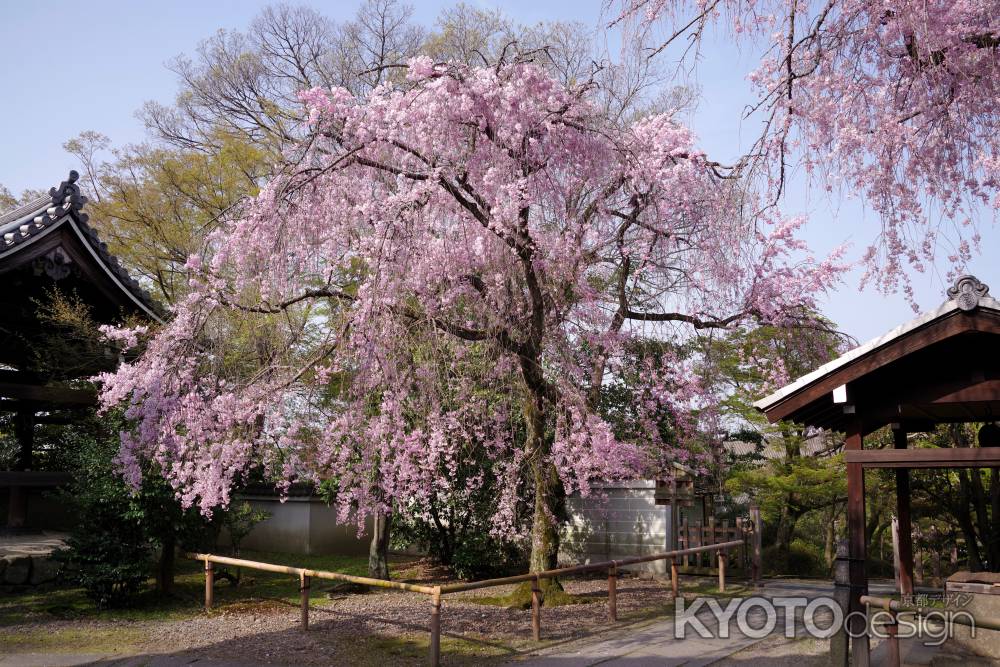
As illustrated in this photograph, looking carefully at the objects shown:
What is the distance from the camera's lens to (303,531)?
1784 centimetres

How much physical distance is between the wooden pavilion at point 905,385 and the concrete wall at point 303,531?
12069mm

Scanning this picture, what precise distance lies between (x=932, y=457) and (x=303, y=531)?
1396 cm

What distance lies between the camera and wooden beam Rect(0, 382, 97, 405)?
38.2 feet

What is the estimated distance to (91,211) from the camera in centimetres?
1933

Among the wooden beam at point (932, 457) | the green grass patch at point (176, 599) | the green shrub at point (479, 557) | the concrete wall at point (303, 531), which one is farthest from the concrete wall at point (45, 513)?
the wooden beam at point (932, 457)

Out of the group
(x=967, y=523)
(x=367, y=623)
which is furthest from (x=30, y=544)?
(x=967, y=523)

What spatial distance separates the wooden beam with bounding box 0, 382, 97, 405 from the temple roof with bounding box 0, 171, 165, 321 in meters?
1.54

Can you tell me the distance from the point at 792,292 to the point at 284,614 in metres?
8.43

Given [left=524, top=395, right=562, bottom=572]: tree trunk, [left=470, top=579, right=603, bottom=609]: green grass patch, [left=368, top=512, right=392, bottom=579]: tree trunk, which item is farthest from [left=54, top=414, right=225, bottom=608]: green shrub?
[left=524, top=395, right=562, bottom=572]: tree trunk

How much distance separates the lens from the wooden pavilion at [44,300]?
1143 cm

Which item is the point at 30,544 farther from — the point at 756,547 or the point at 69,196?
the point at 756,547

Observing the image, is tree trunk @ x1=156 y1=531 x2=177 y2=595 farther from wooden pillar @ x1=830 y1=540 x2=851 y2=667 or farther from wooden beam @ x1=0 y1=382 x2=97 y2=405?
wooden pillar @ x1=830 y1=540 x2=851 y2=667

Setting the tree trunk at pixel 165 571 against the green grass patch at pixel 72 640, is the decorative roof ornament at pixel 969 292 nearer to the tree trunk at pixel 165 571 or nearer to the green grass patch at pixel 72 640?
the green grass patch at pixel 72 640

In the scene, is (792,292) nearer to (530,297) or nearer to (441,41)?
(530,297)
